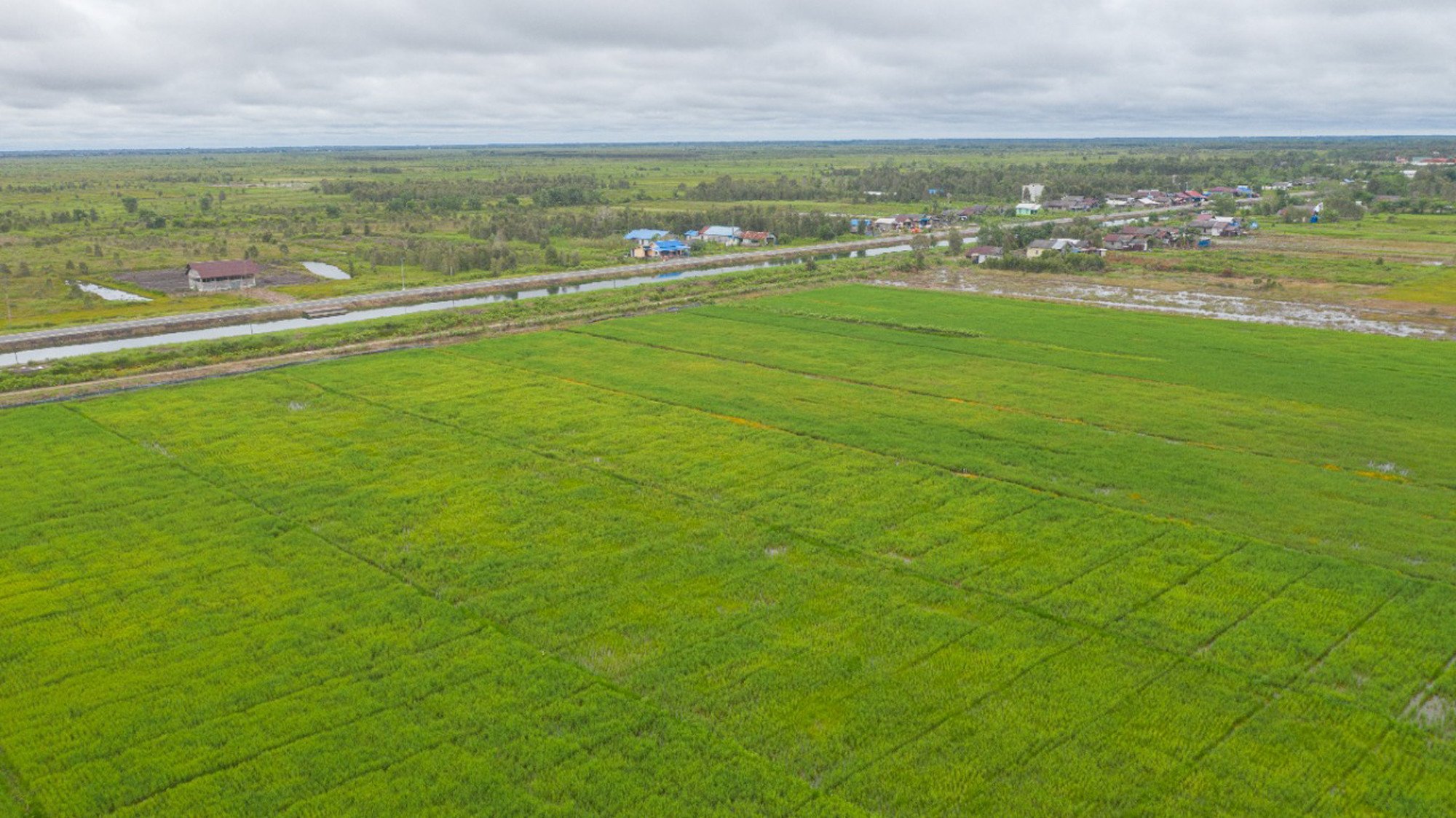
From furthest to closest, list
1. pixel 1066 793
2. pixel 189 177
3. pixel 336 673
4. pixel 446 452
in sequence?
pixel 189 177 → pixel 446 452 → pixel 336 673 → pixel 1066 793

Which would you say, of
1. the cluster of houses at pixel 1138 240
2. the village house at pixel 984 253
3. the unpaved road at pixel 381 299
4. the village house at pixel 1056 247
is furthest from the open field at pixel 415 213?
the village house at pixel 1056 247

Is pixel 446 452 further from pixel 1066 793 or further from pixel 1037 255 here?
pixel 1037 255

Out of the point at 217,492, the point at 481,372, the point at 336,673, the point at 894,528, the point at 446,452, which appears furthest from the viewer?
the point at 481,372

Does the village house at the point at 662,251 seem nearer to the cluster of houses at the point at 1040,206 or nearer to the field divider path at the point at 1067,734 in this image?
the cluster of houses at the point at 1040,206

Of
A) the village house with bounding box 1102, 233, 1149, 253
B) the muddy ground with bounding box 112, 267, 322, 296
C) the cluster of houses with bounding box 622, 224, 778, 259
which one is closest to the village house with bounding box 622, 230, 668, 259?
the cluster of houses with bounding box 622, 224, 778, 259

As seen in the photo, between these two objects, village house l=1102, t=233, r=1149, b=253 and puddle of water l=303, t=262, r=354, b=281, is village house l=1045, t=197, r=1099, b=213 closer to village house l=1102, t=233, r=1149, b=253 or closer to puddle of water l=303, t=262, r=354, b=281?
village house l=1102, t=233, r=1149, b=253

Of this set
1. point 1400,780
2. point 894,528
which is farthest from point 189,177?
point 1400,780
